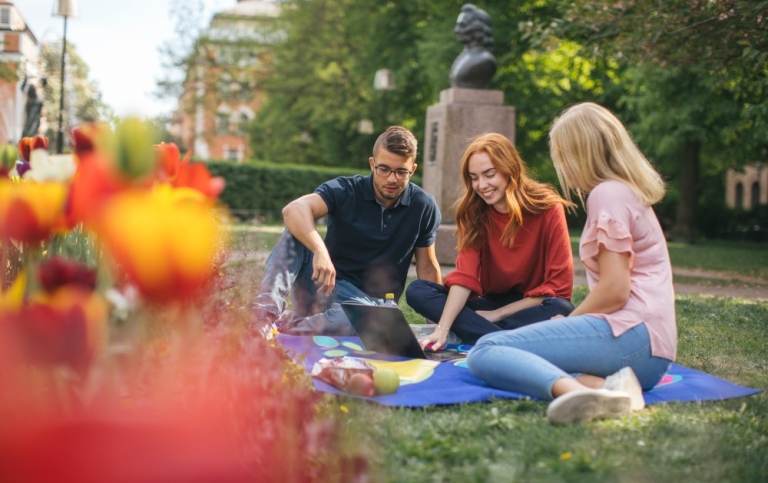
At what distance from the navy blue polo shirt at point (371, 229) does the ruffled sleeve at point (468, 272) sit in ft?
1.95

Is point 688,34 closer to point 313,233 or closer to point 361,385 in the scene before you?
point 313,233

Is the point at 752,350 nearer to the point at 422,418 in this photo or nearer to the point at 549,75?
the point at 422,418

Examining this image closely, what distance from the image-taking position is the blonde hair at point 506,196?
4852 mm

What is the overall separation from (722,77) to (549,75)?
11645 mm

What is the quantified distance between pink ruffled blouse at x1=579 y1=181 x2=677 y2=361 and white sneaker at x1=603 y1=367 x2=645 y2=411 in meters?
0.17

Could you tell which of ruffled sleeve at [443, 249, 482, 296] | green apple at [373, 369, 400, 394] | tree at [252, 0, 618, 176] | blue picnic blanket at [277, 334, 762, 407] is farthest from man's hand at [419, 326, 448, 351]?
tree at [252, 0, 618, 176]

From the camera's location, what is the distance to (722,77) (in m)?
13.2

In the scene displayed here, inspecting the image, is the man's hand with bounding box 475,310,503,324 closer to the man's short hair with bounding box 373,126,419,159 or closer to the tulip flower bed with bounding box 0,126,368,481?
the man's short hair with bounding box 373,126,419,159

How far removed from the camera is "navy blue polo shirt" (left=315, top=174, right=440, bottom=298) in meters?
A: 5.52

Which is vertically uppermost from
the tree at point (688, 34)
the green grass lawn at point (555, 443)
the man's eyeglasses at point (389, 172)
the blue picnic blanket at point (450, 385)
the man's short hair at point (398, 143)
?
the tree at point (688, 34)

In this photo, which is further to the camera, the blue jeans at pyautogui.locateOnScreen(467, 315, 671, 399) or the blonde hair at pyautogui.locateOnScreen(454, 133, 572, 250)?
the blonde hair at pyautogui.locateOnScreen(454, 133, 572, 250)

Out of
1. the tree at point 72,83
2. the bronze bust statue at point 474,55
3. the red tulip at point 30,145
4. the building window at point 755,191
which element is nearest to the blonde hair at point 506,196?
the red tulip at point 30,145

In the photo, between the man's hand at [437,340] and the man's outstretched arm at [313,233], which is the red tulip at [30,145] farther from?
the man's hand at [437,340]

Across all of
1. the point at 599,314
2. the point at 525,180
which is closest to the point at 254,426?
the point at 599,314
